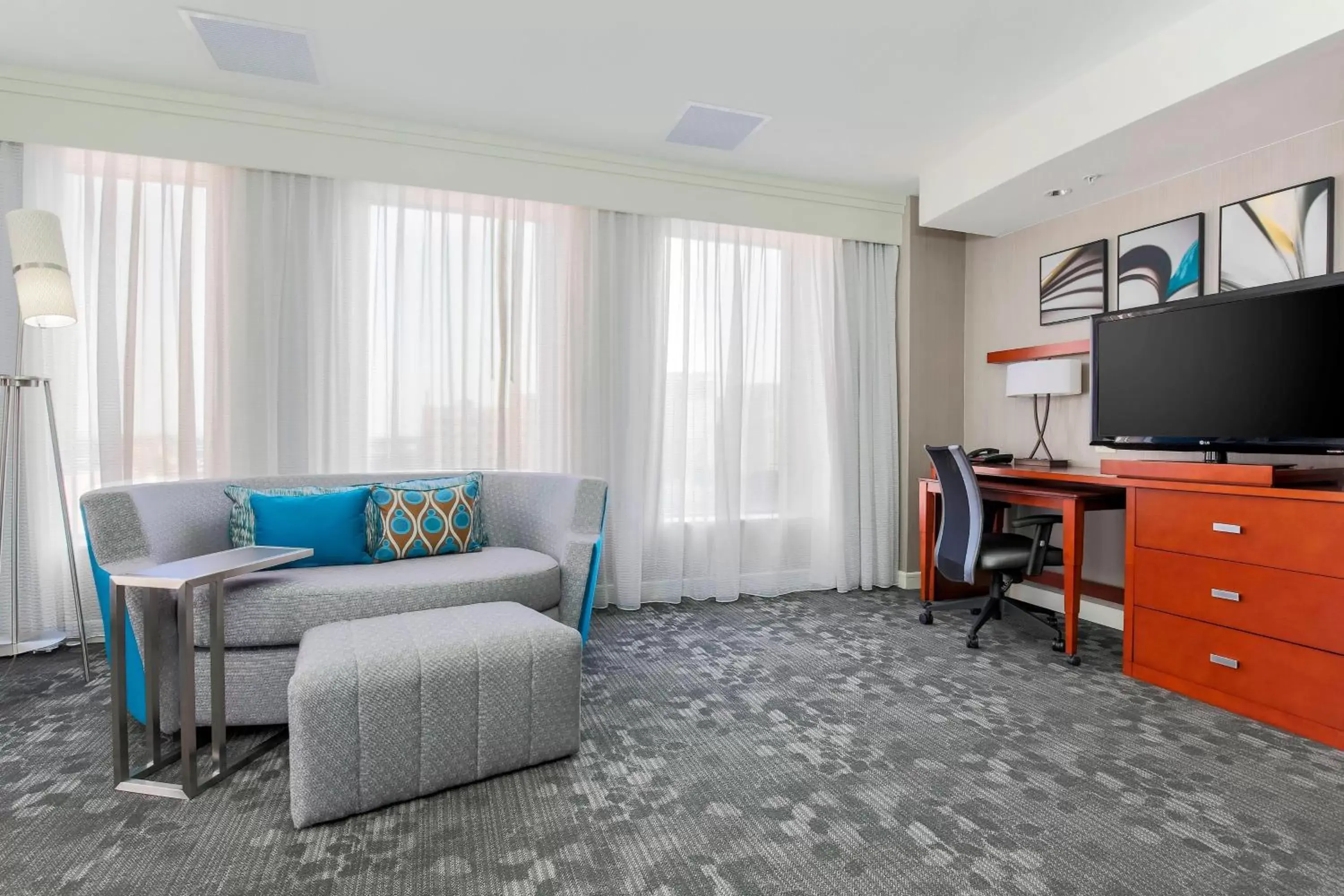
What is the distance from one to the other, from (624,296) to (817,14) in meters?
1.86

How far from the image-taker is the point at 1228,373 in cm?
288

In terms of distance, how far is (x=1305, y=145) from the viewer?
2.96 m

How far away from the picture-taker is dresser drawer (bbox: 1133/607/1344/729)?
234 cm

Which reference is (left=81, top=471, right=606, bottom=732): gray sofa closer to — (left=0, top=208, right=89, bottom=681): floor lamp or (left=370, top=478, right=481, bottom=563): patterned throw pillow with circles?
(left=370, top=478, right=481, bottom=563): patterned throw pillow with circles

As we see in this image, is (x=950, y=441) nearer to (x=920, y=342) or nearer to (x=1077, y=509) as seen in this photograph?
(x=920, y=342)

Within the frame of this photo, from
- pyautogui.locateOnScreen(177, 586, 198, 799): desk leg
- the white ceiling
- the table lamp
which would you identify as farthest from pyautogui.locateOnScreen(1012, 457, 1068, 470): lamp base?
pyautogui.locateOnScreen(177, 586, 198, 799): desk leg

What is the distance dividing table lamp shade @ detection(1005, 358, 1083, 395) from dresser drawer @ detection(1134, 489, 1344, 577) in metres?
1.07

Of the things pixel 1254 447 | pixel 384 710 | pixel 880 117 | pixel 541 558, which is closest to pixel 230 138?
pixel 541 558

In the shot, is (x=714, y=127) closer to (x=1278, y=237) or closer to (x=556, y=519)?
(x=556, y=519)

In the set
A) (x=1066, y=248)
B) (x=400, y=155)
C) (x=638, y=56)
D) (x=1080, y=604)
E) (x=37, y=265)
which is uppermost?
(x=638, y=56)

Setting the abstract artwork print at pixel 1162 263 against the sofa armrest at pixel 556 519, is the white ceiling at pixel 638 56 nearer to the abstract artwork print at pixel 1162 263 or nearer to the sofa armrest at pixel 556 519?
the abstract artwork print at pixel 1162 263

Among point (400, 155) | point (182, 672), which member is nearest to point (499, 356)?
point (400, 155)

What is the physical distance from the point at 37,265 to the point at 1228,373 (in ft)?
15.6

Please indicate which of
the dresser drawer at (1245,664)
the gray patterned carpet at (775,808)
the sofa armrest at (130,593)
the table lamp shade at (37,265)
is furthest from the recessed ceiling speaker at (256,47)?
the dresser drawer at (1245,664)
